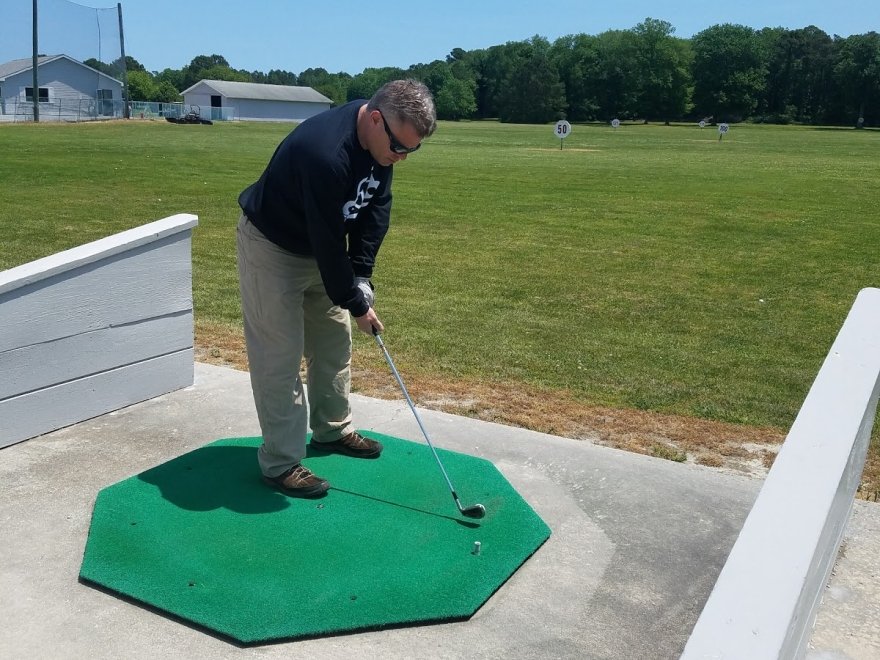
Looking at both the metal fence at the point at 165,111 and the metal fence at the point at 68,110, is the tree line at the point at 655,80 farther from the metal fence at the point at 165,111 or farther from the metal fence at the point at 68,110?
the metal fence at the point at 68,110

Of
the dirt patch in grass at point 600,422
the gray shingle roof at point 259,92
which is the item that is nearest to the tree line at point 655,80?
the gray shingle roof at point 259,92

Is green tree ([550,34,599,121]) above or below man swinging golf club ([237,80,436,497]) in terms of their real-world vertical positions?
above

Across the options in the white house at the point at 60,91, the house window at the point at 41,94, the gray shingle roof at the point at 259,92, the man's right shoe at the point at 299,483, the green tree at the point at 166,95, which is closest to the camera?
the man's right shoe at the point at 299,483

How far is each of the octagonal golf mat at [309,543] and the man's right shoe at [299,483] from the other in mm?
35

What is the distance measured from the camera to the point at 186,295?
4.98 metres

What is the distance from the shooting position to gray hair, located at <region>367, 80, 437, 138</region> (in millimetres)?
3311

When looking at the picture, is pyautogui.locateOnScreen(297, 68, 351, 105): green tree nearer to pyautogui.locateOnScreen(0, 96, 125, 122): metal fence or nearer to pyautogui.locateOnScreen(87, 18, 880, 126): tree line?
pyautogui.locateOnScreen(87, 18, 880, 126): tree line

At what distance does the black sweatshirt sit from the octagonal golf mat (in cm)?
88

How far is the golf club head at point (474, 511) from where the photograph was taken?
369 cm

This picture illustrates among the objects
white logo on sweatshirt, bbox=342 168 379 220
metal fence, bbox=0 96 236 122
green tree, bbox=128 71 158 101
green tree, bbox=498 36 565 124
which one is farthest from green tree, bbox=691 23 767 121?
white logo on sweatshirt, bbox=342 168 379 220

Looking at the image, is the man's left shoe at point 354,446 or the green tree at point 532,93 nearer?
the man's left shoe at point 354,446

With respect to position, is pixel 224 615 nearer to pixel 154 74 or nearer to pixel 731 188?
pixel 731 188

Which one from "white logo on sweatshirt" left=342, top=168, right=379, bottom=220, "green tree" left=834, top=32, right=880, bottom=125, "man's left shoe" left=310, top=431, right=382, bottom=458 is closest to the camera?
"white logo on sweatshirt" left=342, top=168, right=379, bottom=220

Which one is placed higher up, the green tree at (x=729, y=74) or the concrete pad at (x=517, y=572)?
the green tree at (x=729, y=74)
